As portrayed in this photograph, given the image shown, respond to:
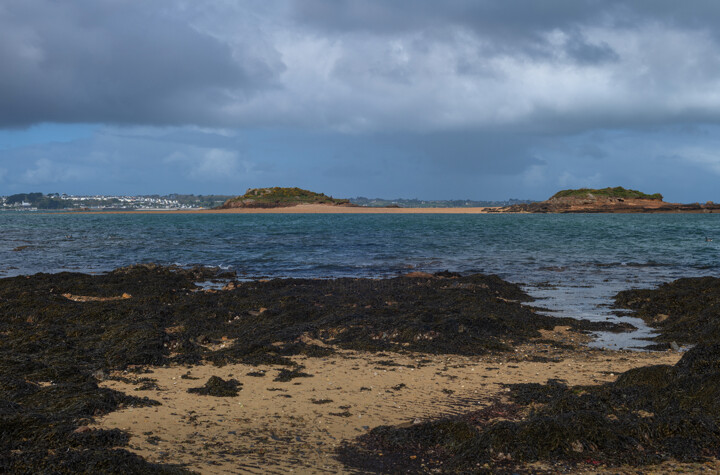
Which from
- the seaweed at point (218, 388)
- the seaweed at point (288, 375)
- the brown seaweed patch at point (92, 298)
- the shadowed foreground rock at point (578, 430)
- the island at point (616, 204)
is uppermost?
the island at point (616, 204)

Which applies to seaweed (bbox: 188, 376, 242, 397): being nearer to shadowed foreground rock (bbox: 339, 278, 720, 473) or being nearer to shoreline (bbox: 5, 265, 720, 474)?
shoreline (bbox: 5, 265, 720, 474)

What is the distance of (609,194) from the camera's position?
145m

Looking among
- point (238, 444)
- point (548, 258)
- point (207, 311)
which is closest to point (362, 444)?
point (238, 444)

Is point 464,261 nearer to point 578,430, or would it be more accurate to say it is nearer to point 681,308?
point 681,308

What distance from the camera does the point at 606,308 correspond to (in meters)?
14.3

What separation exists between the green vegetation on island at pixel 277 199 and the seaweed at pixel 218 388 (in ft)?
552

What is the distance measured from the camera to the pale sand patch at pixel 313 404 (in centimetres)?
524

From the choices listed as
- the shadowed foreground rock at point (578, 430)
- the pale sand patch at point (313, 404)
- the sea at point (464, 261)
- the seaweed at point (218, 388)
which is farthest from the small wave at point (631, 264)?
the seaweed at point (218, 388)

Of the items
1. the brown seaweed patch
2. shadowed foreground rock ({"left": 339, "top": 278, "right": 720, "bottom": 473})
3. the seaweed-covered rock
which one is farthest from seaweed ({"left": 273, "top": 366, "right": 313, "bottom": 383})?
the brown seaweed patch

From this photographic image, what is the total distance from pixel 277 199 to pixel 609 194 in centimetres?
10567

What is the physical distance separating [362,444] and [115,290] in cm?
1343

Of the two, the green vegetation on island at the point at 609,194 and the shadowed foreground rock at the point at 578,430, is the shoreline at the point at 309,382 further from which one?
the green vegetation on island at the point at 609,194

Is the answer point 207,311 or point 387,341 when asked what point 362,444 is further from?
point 207,311

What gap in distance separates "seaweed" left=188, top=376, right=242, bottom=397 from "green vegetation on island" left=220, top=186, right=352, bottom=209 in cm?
16817
